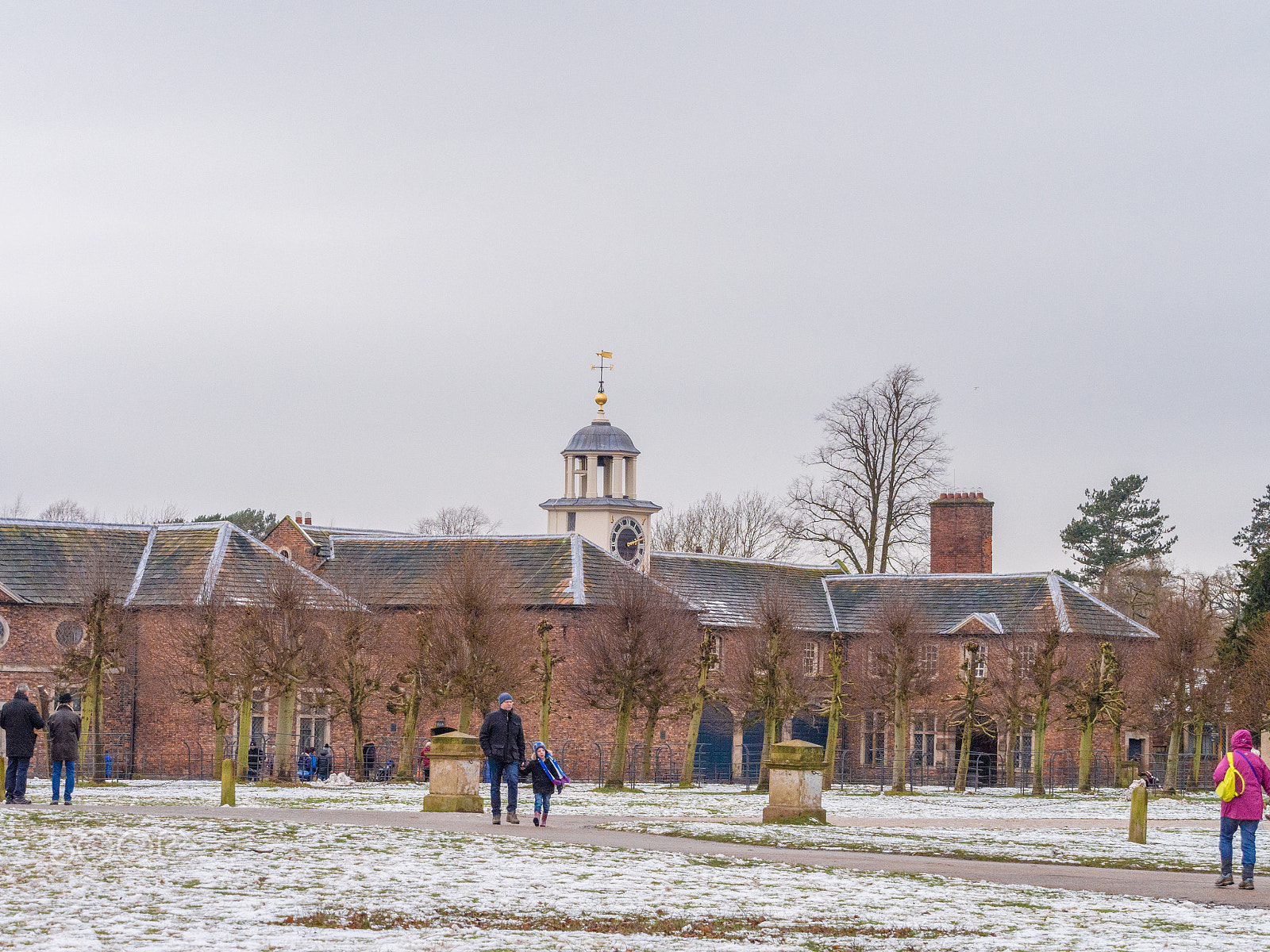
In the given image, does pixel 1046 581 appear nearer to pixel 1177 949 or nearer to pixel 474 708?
pixel 474 708

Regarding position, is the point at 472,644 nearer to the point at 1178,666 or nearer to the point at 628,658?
the point at 628,658

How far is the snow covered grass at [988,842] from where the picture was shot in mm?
19625

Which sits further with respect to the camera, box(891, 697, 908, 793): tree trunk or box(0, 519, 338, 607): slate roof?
box(0, 519, 338, 607): slate roof

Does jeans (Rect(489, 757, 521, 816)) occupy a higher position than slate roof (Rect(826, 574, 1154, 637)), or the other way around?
slate roof (Rect(826, 574, 1154, 637))

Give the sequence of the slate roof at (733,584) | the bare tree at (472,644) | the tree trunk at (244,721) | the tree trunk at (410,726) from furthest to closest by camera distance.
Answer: the slate roof at (733,584) → the tree trunk at (410,726) → the bare tree at (472,644) → the tree trunk at (244,721)

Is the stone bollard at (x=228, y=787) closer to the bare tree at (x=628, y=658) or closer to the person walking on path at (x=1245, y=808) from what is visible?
the person walking on path at (x=1245, y=808)

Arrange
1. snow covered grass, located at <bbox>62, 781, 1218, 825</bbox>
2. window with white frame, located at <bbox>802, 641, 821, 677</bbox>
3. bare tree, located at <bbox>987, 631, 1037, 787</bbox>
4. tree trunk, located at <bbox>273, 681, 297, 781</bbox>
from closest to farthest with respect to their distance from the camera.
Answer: snow covered grass, located at <bbox>62, 781, 1218, 825</bbox> < tree trunk, located at <bbox>273, 681, 297, 781</bbox> < bare tree, located at <bbox>987, 631, 1037, 787</bbox> < window with white frame, located at <bbox>802, 641, 821, 677</bbox>

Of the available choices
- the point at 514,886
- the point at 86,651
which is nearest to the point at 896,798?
the point at 86,651

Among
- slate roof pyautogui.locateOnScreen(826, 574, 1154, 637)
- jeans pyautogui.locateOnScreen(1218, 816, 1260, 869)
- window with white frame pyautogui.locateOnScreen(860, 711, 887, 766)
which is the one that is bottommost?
window with white frame pyautogui.locateOnScreen(860, 711, 887, 766)

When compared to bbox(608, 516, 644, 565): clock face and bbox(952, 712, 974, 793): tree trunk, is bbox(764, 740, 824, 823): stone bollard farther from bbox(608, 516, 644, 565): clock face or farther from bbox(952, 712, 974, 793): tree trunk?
bbox(608, 516, 644, 565): clock face

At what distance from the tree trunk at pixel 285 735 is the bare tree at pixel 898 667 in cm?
1362

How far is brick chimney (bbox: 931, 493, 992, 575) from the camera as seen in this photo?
206 ft

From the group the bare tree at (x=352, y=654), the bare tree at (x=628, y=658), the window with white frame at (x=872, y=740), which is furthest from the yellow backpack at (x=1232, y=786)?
the window with white frame at (x=872, y=740)

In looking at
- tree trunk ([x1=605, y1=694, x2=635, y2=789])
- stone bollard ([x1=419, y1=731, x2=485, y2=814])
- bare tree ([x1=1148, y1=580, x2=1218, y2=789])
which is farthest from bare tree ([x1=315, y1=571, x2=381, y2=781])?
bare tree ([x1=1148, y1=580, x2=1218, y2=789])
